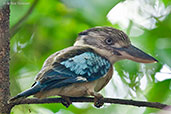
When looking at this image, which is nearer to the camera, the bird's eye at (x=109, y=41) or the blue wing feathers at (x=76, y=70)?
the blue wing feathers at (x=76, y=70)

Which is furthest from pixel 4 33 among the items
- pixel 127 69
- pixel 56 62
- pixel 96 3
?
pixel 127 69

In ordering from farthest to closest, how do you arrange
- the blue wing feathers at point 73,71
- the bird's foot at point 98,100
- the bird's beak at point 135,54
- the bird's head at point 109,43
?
the bird's head at point 109,43
the bird's beak at point 135,54
the bird's foot at point 98,100
the blue wing feathers at point 73,71

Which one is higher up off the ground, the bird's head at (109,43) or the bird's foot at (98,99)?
the bird's head at (109,43)

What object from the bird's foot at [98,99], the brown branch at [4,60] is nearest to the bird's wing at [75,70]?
the bird's foot at [98,99]

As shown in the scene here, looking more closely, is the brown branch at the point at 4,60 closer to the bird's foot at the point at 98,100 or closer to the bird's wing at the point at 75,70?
the bird's wing at the point at 75,70

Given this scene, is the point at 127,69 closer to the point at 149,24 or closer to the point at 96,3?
the point at 149,24

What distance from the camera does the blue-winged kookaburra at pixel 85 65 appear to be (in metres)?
2.32

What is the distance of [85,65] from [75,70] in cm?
12

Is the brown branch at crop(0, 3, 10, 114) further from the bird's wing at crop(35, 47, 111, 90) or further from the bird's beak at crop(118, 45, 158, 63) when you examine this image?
the bird's beak at crop(118, 45, 158, 63)

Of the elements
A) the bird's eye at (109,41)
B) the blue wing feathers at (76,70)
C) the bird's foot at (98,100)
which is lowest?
the bird's foot at (98,100)

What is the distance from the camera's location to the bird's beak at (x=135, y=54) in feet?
8.79

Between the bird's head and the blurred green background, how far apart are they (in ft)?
0.52

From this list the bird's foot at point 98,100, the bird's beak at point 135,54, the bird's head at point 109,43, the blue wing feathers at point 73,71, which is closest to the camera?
the blue wing feathers at point 73,71

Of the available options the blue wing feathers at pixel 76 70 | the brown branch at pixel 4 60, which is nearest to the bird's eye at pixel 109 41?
the blue wing feathers at pixel 76 70
